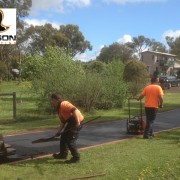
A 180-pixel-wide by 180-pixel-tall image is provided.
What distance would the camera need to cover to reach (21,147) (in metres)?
10.3

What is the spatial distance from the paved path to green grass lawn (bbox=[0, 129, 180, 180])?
2.86 ft

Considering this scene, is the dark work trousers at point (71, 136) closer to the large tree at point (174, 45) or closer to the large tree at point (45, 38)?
the large tree at point (45, 38)

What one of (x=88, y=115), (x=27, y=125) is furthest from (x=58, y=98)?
(x=88, y=115)

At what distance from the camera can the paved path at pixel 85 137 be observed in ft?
32.3

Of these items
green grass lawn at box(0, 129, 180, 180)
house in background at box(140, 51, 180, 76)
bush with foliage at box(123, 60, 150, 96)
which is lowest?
green grass lawn at box(0, 129, 180, 180)

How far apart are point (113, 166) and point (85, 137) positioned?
401cm

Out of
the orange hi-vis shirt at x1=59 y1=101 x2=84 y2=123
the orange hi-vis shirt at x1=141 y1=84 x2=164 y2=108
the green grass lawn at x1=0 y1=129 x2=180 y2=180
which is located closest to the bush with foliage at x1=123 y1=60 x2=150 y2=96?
the orange hi-vis shirt at x1=141 y1=84 x2=164 y2=108

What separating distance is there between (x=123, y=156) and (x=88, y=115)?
990 centimetres

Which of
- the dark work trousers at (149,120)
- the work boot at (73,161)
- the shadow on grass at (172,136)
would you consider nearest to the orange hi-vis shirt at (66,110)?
the work boot at (73,161)

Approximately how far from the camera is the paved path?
32.3ft

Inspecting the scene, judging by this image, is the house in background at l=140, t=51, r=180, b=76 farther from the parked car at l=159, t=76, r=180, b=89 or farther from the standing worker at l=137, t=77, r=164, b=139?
the standing worker at l=137, t=77, r=164, b=139

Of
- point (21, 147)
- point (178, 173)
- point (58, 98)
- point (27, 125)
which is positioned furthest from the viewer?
point (27, 125)

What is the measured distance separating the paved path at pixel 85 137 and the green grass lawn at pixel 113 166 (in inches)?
34.3

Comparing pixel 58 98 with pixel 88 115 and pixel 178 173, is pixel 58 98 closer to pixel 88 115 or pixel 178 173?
pixel 178 173
